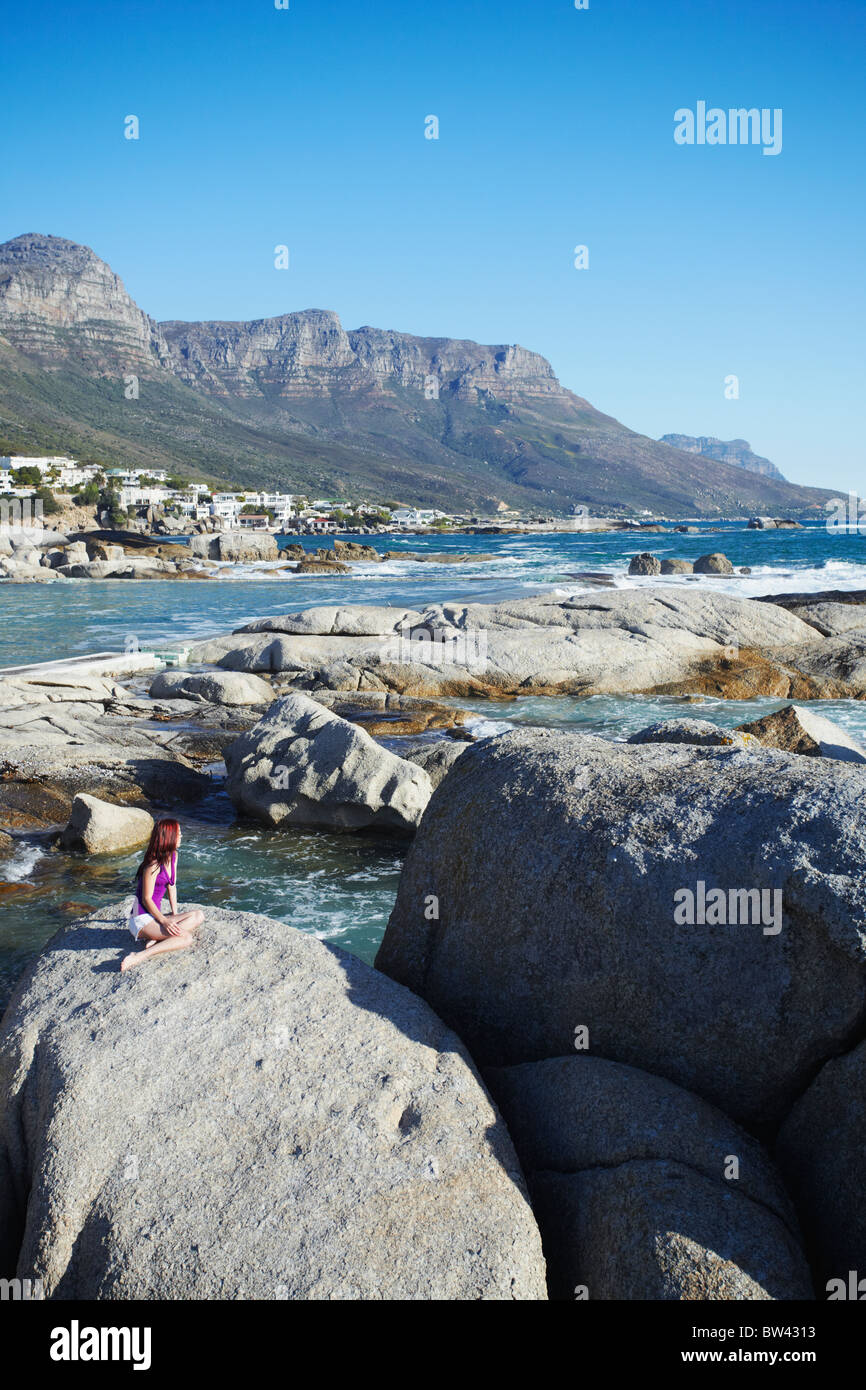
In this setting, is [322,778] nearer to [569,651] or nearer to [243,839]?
[243,839]

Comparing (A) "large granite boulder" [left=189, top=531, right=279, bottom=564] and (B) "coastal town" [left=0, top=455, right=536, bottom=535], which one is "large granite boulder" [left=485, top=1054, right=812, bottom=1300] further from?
(B) "coastal town" [left=0, top=455, right=536, bottom=535]

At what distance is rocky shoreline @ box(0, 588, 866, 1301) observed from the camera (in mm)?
4047

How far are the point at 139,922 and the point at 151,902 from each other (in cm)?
14

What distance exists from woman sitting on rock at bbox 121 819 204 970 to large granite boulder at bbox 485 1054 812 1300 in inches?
85.0

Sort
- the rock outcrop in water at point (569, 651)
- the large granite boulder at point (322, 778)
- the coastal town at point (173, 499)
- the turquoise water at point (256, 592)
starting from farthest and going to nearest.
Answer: the coastal town at point (173, 499) < the turquoise water at point (256, 592) < the rock outcrop in water at point (569, 651) < the large granite boulder at point (322, 778)

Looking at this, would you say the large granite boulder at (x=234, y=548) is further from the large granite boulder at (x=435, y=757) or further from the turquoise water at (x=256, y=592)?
the large granite boulder at (x=435, y=757)

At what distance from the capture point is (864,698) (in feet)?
72.4

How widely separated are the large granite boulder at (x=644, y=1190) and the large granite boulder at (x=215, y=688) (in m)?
17.0

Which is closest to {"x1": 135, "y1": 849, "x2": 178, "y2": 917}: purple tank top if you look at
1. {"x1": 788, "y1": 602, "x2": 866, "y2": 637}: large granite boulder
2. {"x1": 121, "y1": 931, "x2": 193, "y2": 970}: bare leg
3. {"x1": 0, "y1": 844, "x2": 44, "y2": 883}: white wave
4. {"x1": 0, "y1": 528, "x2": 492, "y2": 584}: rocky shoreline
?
{"x1": 121, "y1": 931, "x2": 193, "y2": 970}: bare leg

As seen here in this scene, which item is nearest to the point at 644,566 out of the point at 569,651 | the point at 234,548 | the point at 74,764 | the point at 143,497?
the point at 569,651

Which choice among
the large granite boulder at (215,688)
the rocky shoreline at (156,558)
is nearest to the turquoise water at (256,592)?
the rocky shoreline at (156,558)

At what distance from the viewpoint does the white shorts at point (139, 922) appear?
19.2 feet

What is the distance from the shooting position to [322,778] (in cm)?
1298

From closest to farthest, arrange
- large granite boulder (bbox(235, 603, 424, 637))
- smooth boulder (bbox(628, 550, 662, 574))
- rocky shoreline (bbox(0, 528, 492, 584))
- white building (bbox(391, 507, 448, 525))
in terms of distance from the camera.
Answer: large granite boulder (bbox(235, 603, 424, 637))
smooth boulder (bbox(628, 550, 662, 574))
rocky shoreline (bbox(0, 528, 492, 584))
white building (bbox(391, 507, 448, 525))
